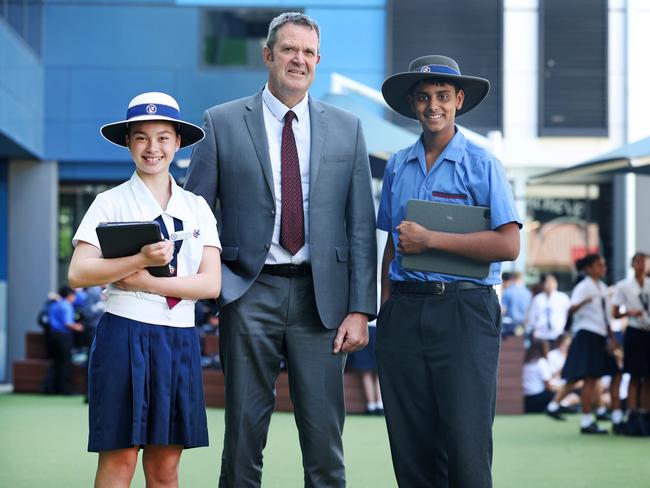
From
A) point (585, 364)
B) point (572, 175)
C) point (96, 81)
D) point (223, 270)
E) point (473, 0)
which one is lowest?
point (585, 364)

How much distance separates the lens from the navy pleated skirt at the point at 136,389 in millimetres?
4129

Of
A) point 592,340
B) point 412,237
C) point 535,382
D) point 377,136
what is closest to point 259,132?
point 412,237

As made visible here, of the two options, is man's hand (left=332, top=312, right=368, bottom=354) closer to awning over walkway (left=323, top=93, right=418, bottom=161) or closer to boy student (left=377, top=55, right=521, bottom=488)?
boy student (left=377, top=55, right=521, bottom=488)

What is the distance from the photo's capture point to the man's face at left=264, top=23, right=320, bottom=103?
15.3 ft

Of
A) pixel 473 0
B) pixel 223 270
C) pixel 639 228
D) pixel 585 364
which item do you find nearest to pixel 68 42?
pixel 473 0

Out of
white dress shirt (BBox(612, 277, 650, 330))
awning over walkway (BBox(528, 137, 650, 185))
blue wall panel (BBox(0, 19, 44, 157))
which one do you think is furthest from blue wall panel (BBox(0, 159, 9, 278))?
white dress shirt (BBox(612, 277, 650, 330))

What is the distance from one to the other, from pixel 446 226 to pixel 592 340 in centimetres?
775

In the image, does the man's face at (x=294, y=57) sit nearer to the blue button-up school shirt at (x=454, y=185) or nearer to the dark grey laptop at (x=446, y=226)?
the blue button-up school shirt at (x=454, y=185)

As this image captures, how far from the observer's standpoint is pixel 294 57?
15.3ft

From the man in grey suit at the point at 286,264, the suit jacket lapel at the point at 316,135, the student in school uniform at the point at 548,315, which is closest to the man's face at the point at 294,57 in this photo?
the man in grey suit at the point at 286,264

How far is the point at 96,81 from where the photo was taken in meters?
19.9

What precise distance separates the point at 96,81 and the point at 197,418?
16262 millimetres

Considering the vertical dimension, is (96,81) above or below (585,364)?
above

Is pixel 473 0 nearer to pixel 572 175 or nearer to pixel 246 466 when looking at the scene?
pixel 572 175
